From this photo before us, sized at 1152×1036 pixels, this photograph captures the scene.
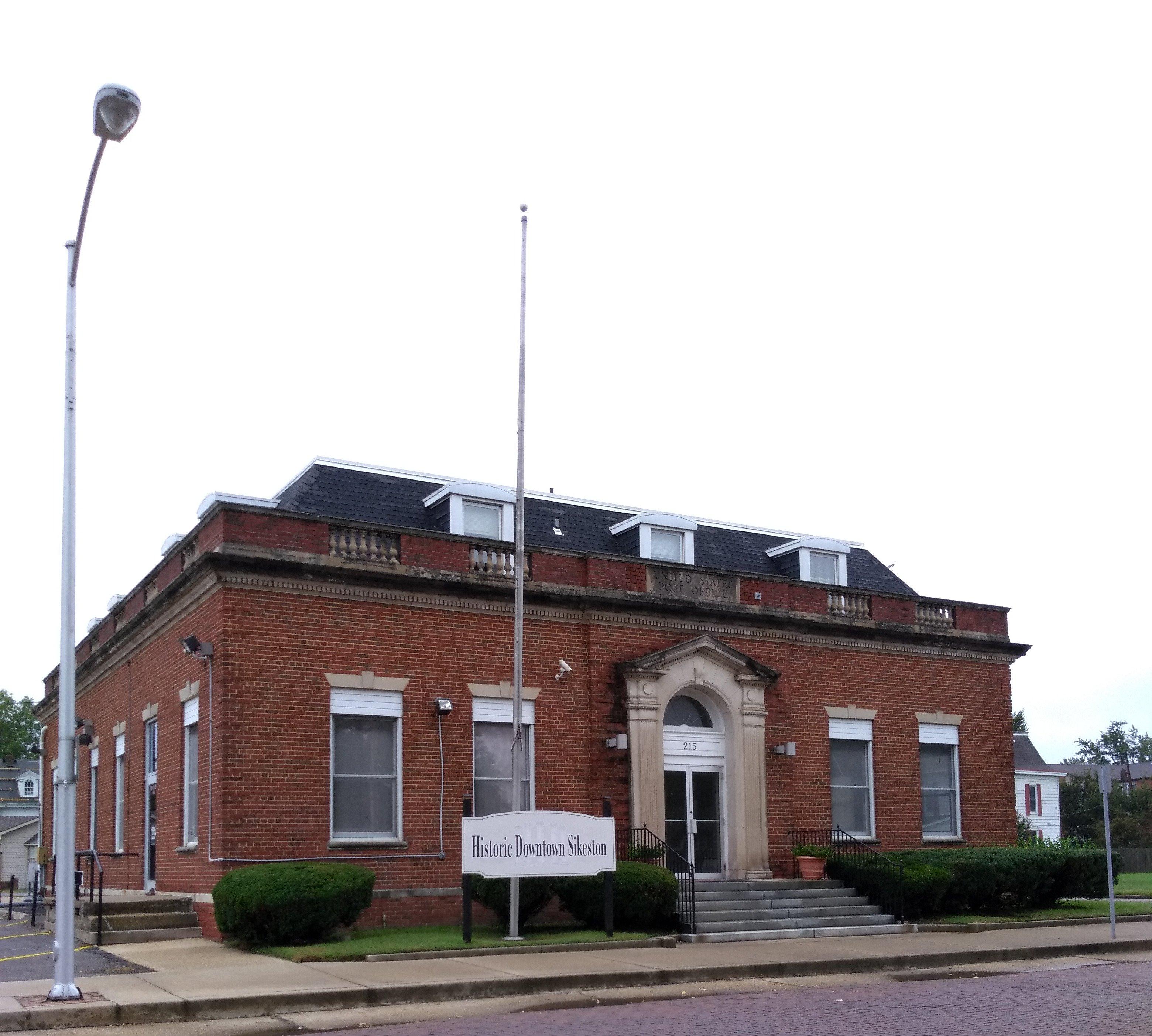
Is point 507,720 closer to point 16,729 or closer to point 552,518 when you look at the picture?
point 552,518

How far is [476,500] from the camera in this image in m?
24.4

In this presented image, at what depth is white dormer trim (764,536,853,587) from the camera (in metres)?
28.8

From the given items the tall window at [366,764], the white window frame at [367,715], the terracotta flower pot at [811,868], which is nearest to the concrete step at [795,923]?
the terracotta flower pot at [811,868]

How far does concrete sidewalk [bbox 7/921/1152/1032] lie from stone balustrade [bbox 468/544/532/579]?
666 centimetres

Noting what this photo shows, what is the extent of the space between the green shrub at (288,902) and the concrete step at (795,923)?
543cm

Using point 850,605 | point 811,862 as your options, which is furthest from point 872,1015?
point 850,605

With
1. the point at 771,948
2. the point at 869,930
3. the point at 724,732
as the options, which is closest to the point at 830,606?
the point at 724,732

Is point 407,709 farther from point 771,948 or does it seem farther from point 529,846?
point 771,948

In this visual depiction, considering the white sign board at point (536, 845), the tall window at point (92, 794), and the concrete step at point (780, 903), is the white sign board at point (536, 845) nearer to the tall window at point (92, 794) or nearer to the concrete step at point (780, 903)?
the concrete step at point (780, 903)

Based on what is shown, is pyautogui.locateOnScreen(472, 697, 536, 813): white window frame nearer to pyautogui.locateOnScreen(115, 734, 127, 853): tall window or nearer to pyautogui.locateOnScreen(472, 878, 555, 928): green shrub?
pyautogui.locateOnScreen(472, 878, 555, 928): green shrub

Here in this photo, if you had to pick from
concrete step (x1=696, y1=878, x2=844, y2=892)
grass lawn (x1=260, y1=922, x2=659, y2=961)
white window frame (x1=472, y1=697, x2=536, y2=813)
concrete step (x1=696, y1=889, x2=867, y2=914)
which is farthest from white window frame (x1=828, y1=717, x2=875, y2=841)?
grass lawn (x1=260, y1=922, x2=659, y2=961)

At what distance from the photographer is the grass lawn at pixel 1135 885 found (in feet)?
110

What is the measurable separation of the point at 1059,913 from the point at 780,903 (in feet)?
18.4

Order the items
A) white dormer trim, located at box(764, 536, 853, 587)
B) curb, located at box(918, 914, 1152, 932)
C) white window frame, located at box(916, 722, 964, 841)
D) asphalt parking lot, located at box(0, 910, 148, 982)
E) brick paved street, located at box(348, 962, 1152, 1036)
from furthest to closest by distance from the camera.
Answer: white dormer trim, located at box(764, 536, 853, 587)
white window frame, located at box(916, 722, 964, 841)
curb, located at box(918, 914, 1152, 932)
asphalt parking lot, located at box(0, 910, 148, 982)
brick paved street, located at box(348, 962, 1152, 1036)
